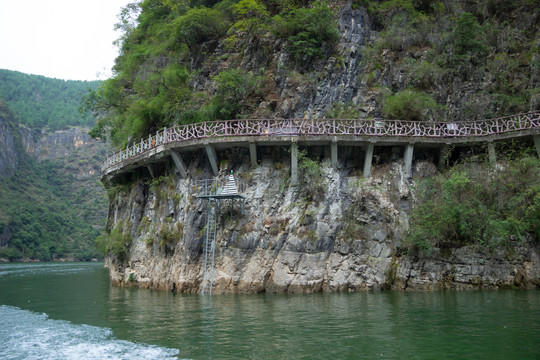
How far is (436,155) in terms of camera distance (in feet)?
70.4

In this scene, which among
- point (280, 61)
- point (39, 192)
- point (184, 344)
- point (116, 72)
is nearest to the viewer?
point (184, 344)

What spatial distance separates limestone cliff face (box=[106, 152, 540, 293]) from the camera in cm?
1811

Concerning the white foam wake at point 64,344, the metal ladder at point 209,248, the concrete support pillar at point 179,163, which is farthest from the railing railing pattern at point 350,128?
the white foam wake at point 64,344

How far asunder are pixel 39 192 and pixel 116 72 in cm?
7769

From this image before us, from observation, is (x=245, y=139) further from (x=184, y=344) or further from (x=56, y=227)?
(x=56, y=227)

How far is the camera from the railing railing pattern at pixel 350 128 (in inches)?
784

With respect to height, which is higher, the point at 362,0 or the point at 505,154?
the point at 362,0

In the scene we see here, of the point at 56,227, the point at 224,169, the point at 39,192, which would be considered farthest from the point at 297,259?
the point at 39,192

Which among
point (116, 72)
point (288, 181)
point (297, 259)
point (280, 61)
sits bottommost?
point (297, 259)

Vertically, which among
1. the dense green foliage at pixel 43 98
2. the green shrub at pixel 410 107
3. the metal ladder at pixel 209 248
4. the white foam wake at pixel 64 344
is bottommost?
the white foam wake at pixel 64 344

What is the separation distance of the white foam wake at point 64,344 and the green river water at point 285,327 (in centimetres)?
2

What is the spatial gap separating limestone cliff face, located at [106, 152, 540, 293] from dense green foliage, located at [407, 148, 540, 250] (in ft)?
2.11

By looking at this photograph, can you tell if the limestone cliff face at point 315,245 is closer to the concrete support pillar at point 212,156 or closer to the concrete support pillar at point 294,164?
the concrete support pillar at point 294,164

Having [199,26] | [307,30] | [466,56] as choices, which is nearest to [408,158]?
[466,56]
